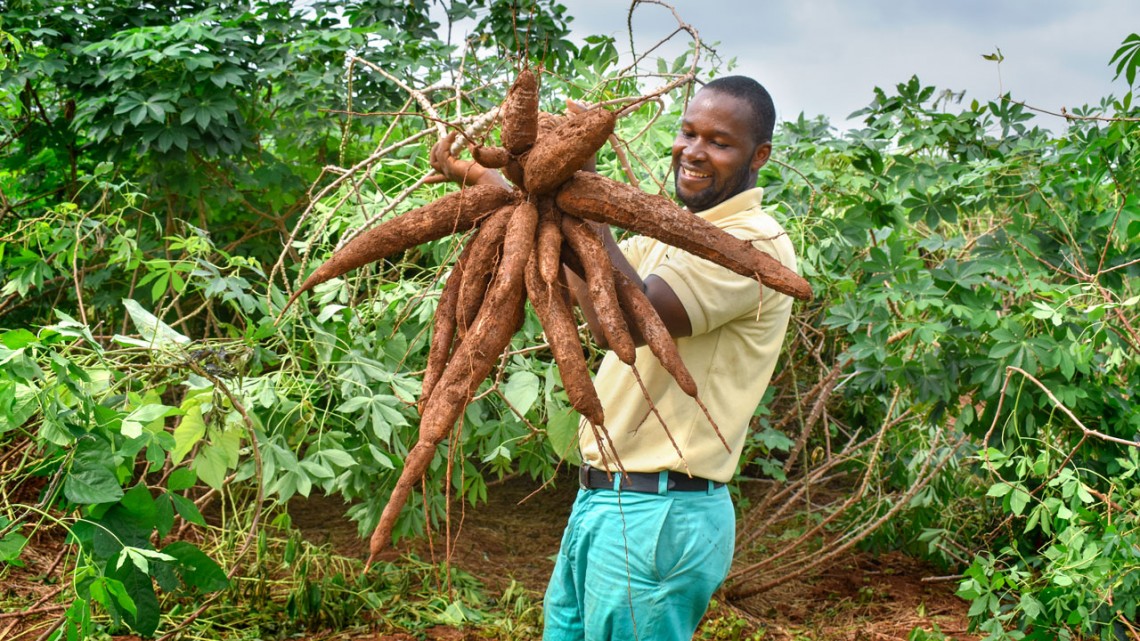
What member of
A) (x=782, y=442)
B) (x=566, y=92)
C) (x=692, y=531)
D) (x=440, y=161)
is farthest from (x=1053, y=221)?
(x=440, y=161)

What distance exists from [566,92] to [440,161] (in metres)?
1.77

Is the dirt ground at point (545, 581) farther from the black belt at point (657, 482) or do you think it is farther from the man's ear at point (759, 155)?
the man's ear at point (759, 155)

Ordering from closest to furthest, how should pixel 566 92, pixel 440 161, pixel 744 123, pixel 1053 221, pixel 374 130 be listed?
pixel 440 161 < pixel 744 123 < pixel 1053 221 < pixel 566 92 < pixel 374 130

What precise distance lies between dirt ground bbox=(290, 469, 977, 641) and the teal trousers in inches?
66.7

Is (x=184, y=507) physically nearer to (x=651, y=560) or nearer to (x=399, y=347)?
(x=399, y=347)

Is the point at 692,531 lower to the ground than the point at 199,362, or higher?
lower

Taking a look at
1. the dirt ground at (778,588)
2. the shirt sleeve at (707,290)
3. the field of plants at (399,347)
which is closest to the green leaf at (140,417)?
the field of plants at (399,347)

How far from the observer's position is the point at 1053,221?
11.0ft

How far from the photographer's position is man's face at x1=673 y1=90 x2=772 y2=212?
204 centimetres

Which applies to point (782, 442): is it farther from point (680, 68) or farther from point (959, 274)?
point (680, 68)

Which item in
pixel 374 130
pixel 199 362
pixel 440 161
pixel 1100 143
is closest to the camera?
pixel 440 161

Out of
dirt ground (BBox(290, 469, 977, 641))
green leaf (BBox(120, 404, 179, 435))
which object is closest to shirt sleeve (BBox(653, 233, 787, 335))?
green leaf (BBox(120, 404, 179, 435))

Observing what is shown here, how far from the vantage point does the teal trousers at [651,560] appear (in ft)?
6.41

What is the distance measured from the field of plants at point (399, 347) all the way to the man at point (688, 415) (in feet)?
0.83
